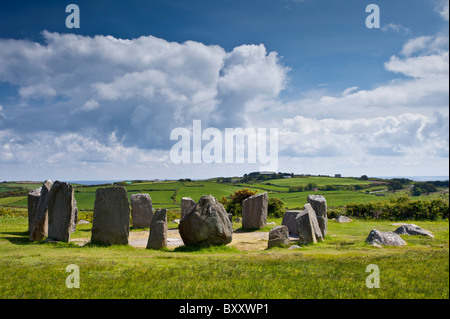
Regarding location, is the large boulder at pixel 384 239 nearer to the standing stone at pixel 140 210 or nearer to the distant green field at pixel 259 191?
the standing stone at pixel 140 210

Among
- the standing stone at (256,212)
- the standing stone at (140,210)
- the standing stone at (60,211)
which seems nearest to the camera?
the standing stone at (60,211)

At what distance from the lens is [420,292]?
10.2m

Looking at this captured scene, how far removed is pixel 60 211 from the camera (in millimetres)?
18453

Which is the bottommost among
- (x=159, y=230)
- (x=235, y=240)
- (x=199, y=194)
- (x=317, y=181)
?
(x=235, y=240)

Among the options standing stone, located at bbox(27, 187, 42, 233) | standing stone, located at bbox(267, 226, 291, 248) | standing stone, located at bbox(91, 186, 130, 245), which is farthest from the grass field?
standing stone, located at bbox(91, 186, 130, 245)

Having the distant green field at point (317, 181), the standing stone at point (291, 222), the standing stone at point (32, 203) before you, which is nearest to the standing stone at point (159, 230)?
the standing stone at point (32, 203)

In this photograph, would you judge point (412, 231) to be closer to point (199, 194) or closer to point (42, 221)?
point (42, 221)

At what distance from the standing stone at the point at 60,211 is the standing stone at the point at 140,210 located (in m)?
9.11

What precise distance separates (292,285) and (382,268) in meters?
4.30

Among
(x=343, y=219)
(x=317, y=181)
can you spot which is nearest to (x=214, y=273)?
(x=343, y=219)

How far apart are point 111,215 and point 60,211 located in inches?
118

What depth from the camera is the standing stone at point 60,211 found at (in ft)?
59.8

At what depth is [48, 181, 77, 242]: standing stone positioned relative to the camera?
18234 millimetres
